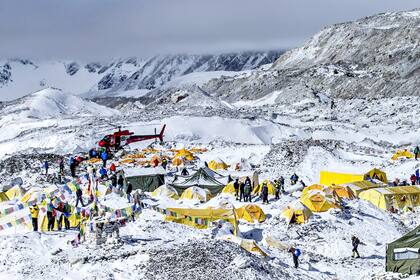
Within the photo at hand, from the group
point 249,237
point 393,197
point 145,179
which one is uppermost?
point 145,179

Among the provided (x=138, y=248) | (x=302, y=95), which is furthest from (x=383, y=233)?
(x=302, y=95)

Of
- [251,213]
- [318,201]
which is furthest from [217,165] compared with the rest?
[251,213]

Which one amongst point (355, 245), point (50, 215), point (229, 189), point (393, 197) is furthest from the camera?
point (229, 189)

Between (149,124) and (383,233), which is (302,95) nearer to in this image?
(149,124)

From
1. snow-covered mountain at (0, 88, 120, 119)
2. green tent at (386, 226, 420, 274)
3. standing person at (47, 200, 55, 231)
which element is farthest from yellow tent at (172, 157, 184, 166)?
snow-covered mountain at (0, 88, 120, 119)

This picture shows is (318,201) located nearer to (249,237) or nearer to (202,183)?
(249,237)
